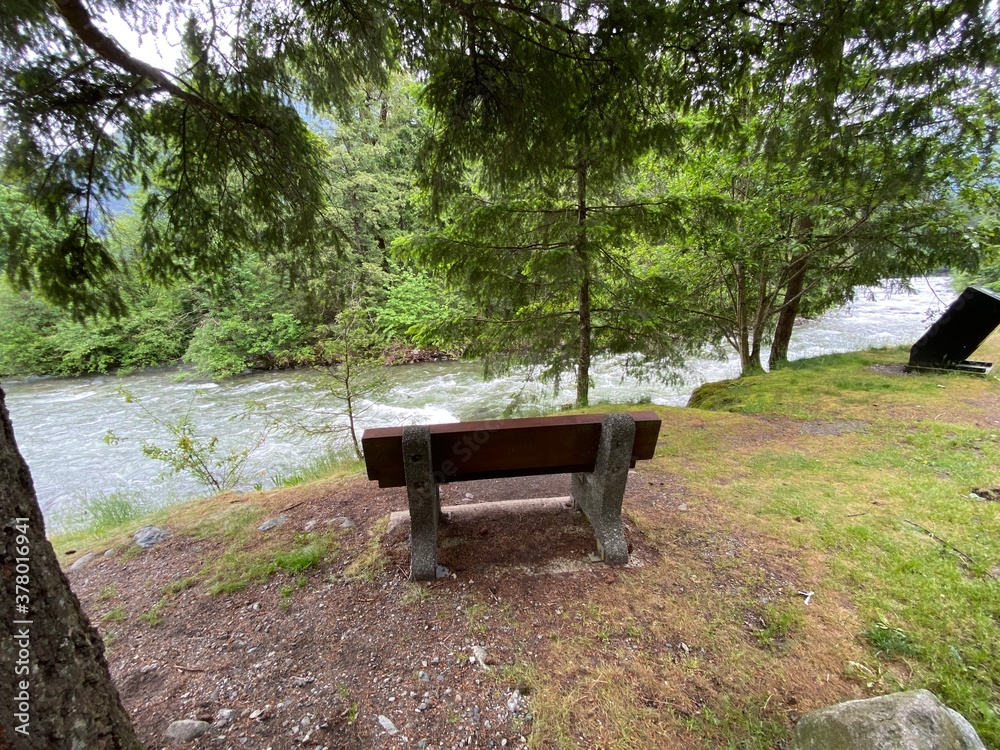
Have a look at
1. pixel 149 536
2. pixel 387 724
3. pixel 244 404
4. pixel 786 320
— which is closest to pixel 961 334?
pixel 786 320

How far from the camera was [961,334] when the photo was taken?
726cm

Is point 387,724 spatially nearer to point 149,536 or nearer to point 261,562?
point 261,562

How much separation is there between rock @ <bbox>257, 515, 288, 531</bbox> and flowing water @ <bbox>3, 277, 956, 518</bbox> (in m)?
3.31

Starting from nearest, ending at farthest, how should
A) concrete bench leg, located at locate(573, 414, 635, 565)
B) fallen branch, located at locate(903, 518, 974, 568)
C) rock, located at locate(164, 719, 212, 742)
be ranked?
rock, located at locate(164, 719, 212, 742) < concrete bench leg, located at locate(573, 414, 635, 565) < fallen branch, located at locate(903, 518, 974, 568)

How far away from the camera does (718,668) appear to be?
1.77 m

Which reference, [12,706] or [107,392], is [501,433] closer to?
Result: [12,706]

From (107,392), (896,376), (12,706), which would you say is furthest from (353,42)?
(107,392)

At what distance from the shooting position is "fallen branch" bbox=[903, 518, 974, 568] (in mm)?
2402

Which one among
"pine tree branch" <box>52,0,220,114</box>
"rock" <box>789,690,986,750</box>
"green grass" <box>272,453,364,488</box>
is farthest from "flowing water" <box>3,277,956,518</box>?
"rock" <box>789,690,986,750</box>

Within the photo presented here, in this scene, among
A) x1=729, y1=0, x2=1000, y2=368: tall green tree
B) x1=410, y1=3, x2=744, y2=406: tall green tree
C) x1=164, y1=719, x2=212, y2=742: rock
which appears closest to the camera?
x1=164, y1=719, x2=212, y2=742: rock

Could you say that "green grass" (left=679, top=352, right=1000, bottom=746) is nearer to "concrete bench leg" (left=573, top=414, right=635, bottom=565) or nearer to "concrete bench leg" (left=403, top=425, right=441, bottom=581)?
"concrete bench leg" (left=573, top=414, right=635, bottom=565)

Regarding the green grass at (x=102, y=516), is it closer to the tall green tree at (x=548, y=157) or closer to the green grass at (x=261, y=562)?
the green grass at (x=261, y=562)

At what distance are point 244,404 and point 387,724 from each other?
10708 mm

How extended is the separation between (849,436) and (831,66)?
12.6ft
